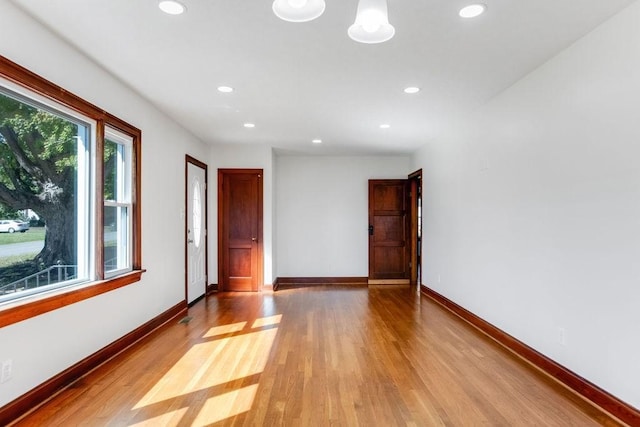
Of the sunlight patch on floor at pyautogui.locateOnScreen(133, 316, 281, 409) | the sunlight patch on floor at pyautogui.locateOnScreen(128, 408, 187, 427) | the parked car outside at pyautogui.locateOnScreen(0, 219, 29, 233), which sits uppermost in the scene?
the parked car outside at pyautogui.locateOnScreen(0, 219, 29, 233)

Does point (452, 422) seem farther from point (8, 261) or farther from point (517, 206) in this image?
point (8, 261)

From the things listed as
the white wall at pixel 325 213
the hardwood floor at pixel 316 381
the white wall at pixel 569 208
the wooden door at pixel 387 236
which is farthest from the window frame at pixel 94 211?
the wooden door at pixel 387 236

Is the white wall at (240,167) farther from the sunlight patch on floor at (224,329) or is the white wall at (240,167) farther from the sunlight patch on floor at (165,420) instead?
the sunlight patch on floor at (165,420)

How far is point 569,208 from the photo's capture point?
8.98 feet

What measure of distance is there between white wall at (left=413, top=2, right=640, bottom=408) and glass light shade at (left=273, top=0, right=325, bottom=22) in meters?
2.04

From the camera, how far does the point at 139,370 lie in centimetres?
299

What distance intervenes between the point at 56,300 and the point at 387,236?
5465 millimetres

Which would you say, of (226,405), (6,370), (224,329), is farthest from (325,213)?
(6,370)

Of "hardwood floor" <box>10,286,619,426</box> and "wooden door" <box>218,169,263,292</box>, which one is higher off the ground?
"wooden door" <box>218,169,263,292</box>

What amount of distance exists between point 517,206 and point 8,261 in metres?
3.98

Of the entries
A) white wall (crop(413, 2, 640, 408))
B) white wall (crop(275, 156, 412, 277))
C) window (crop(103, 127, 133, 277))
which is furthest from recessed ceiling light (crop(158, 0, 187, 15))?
white wall (crop(275, 156, 412, 277))

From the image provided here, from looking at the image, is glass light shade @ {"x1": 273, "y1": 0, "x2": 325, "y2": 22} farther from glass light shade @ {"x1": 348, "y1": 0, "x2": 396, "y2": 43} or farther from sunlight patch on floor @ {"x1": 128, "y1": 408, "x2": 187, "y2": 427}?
sunlight patch on floor @ {"x1": 128, "y1": 408, "x2": 187, "y2": 427}

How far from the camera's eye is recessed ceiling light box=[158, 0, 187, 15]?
219cm

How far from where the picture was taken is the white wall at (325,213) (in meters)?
7.11
